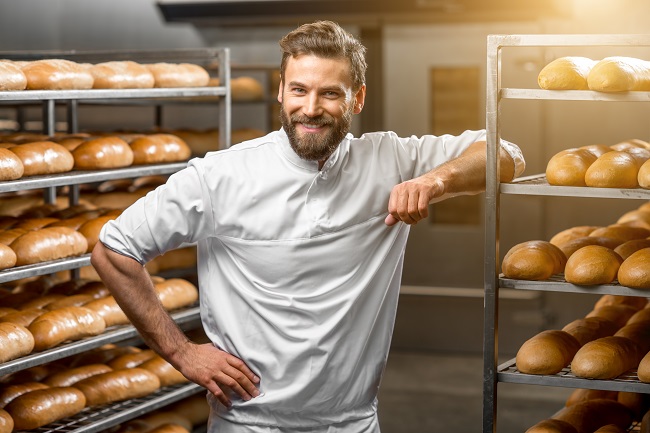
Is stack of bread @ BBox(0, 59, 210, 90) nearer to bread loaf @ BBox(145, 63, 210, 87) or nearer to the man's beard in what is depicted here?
bread loaf @ BBox(145, 63, 210, 87)

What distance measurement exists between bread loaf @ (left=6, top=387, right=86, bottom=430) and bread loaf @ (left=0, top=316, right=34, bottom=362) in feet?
0.66

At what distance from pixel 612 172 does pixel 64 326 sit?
5.93 feet

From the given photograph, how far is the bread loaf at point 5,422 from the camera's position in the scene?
112 inches

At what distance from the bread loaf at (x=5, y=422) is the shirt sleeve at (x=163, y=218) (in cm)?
83

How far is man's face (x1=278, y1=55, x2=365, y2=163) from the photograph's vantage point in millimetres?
2266

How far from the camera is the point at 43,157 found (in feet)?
10.4

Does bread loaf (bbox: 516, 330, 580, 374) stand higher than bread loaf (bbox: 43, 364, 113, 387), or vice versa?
bread loaf (bbox: 516, 330, 580, 374)

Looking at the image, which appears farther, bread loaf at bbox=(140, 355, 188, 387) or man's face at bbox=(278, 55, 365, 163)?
bread loaf at bbox=(140, 355, 188, 387)

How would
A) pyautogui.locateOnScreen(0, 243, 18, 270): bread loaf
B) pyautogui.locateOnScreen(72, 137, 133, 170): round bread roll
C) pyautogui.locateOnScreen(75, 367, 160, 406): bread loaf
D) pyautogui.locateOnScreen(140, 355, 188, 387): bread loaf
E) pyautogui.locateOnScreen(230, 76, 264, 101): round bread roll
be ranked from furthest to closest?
pyautogui.locateOnScreen(230, 76, 264, 101): round bread roll, pyautogui.locateOnScreen(140, 355, 188, 387): bread loaf, pyautogui.locateOnScreen(72, 137, 133, 170): round bread roll, pyautogui.locateOnScreen(75, 367, 160, 406): bread loaf, pyautogui.locateOnScreen(0, 243, 18, 270): bread loaf

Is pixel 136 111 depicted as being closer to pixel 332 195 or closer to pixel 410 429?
pixel 410 429

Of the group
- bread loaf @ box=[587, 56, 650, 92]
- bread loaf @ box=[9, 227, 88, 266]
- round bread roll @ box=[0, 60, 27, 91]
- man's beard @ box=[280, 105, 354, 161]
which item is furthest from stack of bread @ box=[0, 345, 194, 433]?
bread loaf @ box=[587, 56, 650, 92]

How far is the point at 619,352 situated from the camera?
2.39 m

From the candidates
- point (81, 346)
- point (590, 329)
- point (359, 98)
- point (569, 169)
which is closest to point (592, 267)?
point (569, 169)

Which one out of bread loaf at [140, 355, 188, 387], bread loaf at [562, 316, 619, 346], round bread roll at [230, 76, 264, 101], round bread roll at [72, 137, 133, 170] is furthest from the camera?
round bread roll at [230, 76, 264, 101]
